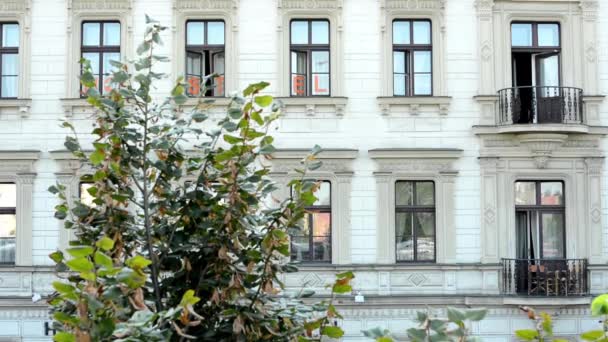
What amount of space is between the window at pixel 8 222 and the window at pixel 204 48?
411cm

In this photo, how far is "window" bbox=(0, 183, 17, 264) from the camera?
62.5 ft

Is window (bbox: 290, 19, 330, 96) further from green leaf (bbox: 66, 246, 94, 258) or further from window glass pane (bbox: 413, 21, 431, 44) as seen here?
green leaf (bbox: 66, 246, 94, 258)

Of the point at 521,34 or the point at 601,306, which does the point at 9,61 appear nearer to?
the point at 521,34

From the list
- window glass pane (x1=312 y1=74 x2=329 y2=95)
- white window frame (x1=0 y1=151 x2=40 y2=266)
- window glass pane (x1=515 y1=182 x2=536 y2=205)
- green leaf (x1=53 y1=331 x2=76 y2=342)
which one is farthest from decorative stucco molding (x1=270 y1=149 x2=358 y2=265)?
green leaf (x1=53 y1=331 x2=76 y2=342)

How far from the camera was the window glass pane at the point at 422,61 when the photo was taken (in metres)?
19.3

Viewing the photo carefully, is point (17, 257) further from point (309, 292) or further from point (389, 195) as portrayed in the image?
point (309, 292)

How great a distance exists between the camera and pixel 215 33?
62.9ft

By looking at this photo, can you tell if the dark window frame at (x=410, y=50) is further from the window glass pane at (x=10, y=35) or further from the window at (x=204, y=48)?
the window glass pane at (x=10, y=35)

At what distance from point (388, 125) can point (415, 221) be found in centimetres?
197

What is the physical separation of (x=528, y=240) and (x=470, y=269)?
53.6 inches

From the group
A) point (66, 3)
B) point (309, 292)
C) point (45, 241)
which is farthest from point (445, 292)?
point (309, 292)

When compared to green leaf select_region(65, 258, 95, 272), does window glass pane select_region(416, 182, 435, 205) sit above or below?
above

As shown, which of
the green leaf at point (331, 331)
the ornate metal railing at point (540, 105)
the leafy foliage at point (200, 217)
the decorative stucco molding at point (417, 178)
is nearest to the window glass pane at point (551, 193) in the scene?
the ornate metal railing at point (540, 105)

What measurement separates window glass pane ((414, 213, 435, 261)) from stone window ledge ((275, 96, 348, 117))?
2.67m
